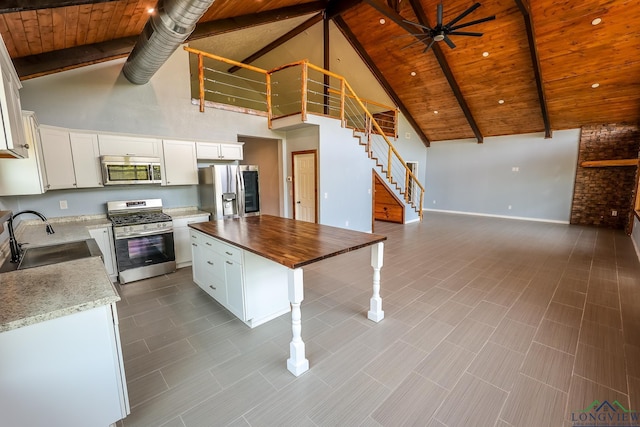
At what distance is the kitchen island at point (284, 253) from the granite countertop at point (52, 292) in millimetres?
1018

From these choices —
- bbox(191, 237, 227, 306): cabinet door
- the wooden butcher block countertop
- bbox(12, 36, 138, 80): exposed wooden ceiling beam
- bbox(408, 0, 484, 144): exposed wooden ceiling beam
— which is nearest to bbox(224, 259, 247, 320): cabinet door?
bbox(191, 237, 227, 306): cabinet door

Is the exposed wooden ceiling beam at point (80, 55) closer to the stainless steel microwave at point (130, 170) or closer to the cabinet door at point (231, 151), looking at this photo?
the stainless steel microwave at point (130, 170)

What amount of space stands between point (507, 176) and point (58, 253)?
36.5ft

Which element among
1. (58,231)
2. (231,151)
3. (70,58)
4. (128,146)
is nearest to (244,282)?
(58,231)

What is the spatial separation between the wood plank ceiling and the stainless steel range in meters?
1.93

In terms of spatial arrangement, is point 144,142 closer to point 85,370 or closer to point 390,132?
point 85,370

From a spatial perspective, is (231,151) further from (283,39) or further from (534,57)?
(534,57)

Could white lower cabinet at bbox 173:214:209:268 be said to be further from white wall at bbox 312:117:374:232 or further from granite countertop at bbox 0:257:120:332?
white wall at bbox 312:117:374:232

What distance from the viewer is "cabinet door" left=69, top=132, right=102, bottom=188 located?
3689 millimetres

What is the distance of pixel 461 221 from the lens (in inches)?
355

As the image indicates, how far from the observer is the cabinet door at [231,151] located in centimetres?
506

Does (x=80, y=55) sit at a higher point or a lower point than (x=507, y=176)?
higher

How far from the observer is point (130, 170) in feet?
13.3

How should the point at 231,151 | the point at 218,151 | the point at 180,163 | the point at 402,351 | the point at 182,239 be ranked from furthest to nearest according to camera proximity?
the point at 231,151
the point at 218,151
the point at 180,163
the point at 182,239
the point at 402,351
